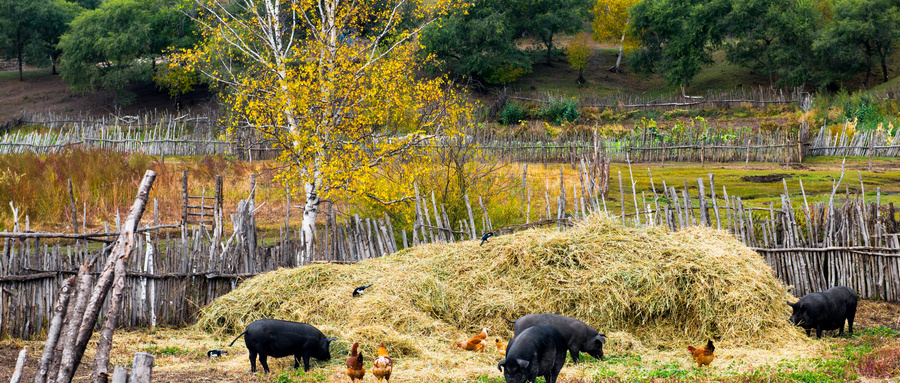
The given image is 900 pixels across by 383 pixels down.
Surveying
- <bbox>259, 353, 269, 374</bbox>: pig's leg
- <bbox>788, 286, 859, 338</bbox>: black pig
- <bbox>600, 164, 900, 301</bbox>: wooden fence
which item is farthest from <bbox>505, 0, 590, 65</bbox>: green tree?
<bbox>259, 353, 269, 374</bbox>: pig's leg

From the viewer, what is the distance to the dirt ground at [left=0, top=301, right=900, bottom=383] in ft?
21.6

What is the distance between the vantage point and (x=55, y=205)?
50.3 feet

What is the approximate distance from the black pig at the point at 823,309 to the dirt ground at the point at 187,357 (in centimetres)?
74

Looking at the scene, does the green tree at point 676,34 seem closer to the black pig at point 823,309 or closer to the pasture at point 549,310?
the pasture at point 549,310

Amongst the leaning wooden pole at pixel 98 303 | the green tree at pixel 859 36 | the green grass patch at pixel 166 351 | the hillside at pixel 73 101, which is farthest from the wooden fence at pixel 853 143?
the hillside at pixel 73 101

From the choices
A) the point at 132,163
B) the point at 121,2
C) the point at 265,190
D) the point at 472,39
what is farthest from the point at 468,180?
the point at 121,2

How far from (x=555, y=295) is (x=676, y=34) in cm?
3930

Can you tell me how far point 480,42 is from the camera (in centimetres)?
4288

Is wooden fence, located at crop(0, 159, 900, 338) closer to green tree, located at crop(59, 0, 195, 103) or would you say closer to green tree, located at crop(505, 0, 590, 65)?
green tree, located at crop(59, 0, 195, 103)

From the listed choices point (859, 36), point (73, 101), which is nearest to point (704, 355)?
point (859, 36)

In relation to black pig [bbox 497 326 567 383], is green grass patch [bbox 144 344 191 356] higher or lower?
lower

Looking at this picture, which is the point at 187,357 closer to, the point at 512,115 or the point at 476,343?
the point at 476,343

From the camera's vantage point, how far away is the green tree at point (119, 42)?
1564 inches

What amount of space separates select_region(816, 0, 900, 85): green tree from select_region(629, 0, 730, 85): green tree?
573cm
